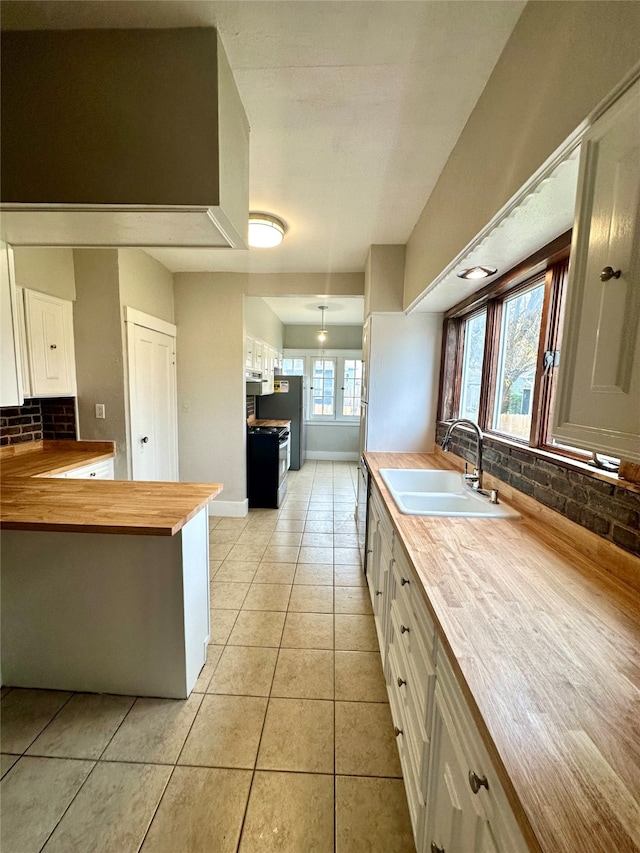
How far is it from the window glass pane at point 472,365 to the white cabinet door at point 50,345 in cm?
322

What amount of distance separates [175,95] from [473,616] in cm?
196

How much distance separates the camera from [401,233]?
106 inches

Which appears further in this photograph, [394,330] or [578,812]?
[394,330]

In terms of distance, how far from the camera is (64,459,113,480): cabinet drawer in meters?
2.52

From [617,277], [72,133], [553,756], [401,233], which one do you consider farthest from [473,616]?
[401,233]

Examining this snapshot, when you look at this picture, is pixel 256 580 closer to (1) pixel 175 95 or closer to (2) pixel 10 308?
(2) pixel 10 308

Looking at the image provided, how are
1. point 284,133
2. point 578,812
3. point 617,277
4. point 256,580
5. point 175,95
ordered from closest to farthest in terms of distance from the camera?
point 578,812 → point 617,277 → point 175,95 → point 284,133 → point 256,580

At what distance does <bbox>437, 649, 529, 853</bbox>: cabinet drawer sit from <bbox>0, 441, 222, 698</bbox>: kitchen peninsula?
46.1 inches

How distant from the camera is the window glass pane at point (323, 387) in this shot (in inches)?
263

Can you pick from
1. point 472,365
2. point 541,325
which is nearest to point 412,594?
point 541,325

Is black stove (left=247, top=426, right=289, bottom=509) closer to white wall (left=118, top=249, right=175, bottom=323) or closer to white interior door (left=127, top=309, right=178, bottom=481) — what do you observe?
white interior door (left=127, top=309, right=178, bottom=481)

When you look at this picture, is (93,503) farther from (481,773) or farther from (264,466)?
(264,466)

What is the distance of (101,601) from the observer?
1.62 metres

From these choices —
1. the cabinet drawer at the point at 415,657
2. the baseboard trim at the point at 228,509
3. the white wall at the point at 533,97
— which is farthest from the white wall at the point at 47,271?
the cabinet drawer at the point at 415,657
